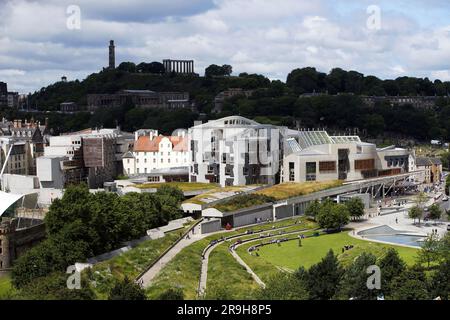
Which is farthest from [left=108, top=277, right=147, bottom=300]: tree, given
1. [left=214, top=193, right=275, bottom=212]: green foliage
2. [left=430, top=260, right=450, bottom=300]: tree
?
[left=214, top=193, right=275, bottom=212]: green foliage

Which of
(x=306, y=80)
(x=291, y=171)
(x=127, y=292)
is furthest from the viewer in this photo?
(x=306, y=80)

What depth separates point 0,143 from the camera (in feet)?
244

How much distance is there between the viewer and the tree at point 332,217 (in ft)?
187

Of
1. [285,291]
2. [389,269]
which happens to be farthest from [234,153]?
[285,291]

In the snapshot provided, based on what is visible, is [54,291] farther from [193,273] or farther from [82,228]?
[193,273]

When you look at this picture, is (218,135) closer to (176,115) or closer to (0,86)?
(176,115)

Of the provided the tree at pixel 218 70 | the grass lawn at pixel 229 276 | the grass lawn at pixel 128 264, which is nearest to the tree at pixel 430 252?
the grass lawn at pixel 229 276

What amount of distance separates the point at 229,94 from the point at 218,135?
271 ft

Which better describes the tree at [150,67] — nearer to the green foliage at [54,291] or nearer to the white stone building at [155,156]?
the white stone building at [155,156]

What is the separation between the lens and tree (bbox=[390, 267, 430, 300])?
33.1m

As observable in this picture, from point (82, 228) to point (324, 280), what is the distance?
13.9 metres

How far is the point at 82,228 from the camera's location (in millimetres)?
41562

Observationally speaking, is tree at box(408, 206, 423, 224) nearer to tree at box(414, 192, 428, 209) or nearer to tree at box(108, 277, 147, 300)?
tree at box(414, 192, 428, 209)
